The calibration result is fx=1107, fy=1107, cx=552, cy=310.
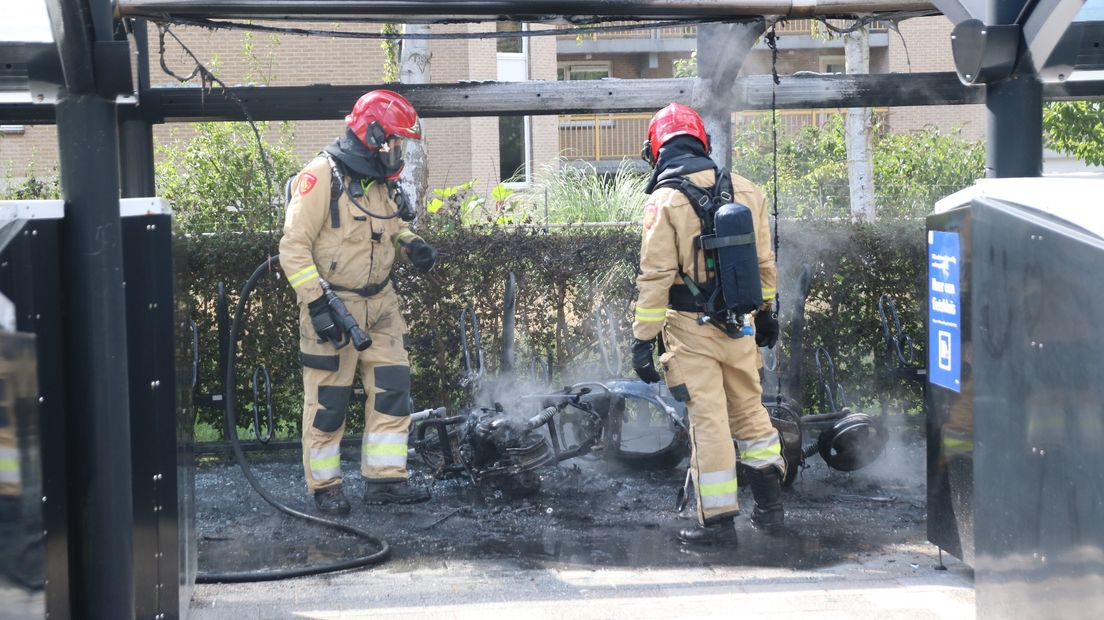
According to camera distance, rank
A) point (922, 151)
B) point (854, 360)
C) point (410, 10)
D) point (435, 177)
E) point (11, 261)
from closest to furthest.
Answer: point (11, 261), point (410, 10), point (854, 360), point (922, 151), point (435, 177)

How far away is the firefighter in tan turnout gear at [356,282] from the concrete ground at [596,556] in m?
0.36

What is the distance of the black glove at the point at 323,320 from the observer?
5.82 meters

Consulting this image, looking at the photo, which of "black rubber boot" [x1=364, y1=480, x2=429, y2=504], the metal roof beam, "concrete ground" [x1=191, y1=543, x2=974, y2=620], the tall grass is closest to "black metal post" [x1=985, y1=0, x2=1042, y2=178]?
the metal roof beam

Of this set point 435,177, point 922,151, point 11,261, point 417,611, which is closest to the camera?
point 11,261

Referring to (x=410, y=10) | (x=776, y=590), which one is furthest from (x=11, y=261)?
(x=776, y=590)

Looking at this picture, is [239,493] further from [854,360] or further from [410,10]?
[854,360]

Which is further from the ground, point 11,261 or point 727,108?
point 727,108

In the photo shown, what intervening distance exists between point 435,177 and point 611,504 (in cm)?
1706

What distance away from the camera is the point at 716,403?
5.43 m

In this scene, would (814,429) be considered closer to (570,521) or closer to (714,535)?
(714,535)

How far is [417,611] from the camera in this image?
4.39 metres

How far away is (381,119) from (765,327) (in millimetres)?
2302

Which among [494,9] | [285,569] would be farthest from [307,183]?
[285,569]

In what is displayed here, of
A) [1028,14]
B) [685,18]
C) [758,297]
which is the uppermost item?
[685,18]
